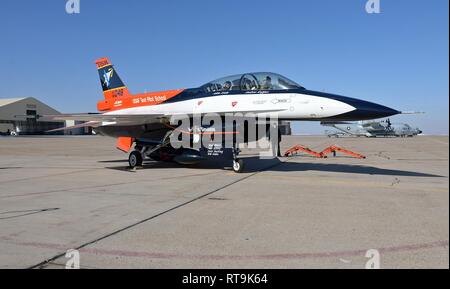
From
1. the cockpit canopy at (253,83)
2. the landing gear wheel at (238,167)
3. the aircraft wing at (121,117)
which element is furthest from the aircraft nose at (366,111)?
the aircraft wing at (121,117)

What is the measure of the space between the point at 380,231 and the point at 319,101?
5645 millimetres

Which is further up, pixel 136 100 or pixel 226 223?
pixel 136 100

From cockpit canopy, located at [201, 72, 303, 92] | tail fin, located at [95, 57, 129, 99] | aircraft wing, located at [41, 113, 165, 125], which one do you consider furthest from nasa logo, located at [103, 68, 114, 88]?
cockpit canopy, located at [201, 72, 303, 92]

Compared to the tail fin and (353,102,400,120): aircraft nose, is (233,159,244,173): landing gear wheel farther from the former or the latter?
the tail fin

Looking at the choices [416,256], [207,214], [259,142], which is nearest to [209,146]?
[259,142]

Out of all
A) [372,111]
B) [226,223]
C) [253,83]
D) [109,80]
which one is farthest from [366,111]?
[109,80]

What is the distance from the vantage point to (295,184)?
9047 mm

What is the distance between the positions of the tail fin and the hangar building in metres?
66.5

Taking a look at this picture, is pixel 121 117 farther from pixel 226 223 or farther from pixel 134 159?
pixel 226 223

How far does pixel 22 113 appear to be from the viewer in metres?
78.4

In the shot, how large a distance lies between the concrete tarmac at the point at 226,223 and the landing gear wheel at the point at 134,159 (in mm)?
3652

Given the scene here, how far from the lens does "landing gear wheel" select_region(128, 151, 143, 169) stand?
1305cm

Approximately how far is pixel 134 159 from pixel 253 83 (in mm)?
5281

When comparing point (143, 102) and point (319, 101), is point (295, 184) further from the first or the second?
point (143, 102)
